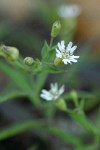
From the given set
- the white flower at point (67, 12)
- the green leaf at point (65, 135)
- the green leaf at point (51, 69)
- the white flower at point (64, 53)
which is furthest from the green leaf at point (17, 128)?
the white flower at point (67, 12)

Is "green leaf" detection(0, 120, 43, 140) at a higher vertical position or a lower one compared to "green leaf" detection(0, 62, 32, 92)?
lower

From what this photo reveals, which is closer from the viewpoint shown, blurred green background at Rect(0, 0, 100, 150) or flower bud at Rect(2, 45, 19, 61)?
flower bud at Rect(2, 45, 19, 61)

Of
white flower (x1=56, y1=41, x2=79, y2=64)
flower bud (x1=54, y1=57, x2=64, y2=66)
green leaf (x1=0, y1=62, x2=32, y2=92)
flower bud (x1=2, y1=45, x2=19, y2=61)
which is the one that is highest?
green leaf (x1=0, y1=62, x2=32, y2=92)

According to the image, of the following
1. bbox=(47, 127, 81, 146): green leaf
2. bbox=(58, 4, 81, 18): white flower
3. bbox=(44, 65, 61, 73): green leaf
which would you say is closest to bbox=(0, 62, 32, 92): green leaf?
bbox=(47, 127, 81, 146): green leaf

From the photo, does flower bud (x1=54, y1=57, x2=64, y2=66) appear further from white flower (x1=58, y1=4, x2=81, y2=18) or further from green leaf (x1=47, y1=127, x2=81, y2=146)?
white flower (x1=58, y1=4, x2=81, y2=18)

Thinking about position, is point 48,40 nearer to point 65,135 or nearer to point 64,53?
point 65,135

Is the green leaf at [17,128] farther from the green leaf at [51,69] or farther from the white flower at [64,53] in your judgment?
the white flower at [64,53]

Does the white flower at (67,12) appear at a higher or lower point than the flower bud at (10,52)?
higher

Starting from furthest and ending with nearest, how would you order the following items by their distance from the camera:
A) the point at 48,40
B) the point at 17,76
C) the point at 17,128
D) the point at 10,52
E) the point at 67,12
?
the point at 48,40 < the point at 67,12 < the point at 17,76 < the point at 17,128 < the point at 10,52

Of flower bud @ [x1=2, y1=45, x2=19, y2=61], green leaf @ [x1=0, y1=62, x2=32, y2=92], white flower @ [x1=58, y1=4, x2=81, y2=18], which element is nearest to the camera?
flower bud @ [x1=2, y1=45, x2=19, y2=61]

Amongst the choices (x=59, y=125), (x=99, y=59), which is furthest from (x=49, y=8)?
(x=59, y=125)

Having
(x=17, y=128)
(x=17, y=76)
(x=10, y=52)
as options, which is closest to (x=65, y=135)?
(x=17, y=128)
